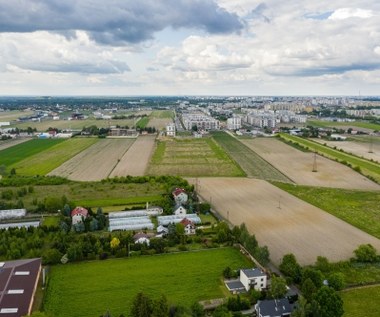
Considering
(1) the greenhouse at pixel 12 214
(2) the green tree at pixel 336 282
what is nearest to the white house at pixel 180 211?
(1) the greenhouse at pixel 12 214

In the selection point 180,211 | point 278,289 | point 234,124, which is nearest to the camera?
point 278,289

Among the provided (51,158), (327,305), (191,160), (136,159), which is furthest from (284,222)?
(51,158)

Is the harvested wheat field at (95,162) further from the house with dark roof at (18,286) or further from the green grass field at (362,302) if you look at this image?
the green grass field at (362,302)

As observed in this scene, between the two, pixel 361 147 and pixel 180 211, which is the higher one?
pixel 180 211

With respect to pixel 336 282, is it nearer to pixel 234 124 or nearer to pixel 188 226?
pixel 188 226

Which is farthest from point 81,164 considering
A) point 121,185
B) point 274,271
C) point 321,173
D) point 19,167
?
point 274,271
